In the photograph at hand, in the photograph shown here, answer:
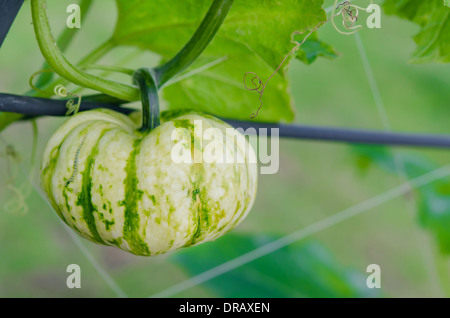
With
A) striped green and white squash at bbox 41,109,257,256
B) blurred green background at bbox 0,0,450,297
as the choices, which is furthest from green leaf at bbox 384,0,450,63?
blurred green background at bbox 0,0,450,297

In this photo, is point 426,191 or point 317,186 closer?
point 426,191

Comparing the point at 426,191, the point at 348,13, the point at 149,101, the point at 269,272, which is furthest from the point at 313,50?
the point at 426,191

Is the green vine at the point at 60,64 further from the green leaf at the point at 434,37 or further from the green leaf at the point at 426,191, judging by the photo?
the green leaf at the point at 426,191

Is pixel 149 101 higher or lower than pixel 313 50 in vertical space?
lower

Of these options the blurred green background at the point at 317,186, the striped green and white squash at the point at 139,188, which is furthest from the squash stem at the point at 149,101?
the blurred green background at the point at 317,186

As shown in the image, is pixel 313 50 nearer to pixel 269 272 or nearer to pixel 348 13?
pixel 348 13

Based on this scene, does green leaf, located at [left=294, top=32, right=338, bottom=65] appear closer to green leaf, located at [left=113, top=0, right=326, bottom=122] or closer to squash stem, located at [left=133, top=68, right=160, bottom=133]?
green leaf, located at [left=113, top=0, right=326, bottom=122]
